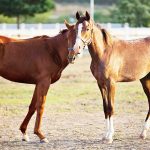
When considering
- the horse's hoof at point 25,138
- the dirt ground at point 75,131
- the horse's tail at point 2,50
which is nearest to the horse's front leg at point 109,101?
the dirt ground at point 75,131

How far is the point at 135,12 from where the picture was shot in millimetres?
54750

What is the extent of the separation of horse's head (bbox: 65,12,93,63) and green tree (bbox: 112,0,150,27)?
43.8 m

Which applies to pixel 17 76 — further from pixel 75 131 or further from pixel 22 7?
pixel 22 7

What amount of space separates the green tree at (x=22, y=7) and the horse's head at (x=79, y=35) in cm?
3907

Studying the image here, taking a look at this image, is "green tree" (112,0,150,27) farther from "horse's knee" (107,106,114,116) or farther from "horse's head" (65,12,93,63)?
"horse's head" (65,12,93,63)

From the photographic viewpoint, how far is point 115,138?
421 inches

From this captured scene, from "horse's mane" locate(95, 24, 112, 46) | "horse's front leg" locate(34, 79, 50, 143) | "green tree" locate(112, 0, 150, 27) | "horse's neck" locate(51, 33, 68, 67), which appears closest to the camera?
"horse's front leg" locate(34, 79, 50, 143)

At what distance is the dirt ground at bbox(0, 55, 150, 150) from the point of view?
10078 mm

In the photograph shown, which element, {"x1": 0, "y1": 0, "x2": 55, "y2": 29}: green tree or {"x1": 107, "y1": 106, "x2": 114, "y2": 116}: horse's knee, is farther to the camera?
{"x1": 0, "y1": 0, "x2": 55, "y2": 29}: green tree

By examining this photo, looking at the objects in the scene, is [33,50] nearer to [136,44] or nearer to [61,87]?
[136,44]

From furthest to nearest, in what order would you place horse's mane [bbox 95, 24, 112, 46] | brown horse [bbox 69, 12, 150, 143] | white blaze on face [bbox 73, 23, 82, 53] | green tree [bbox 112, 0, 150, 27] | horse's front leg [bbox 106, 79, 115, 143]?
green tree [bbox 112, 0, 150, 27]
horse's mane [bbox 95, 24, 112, 46]
horse's front leg [bbox 106, 79, 115, 143]
brown horse [bbox 69, 12, 150, 143]
white blaze on face [bbox 73, 23, 82, 53]

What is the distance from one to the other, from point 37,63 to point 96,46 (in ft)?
3.31

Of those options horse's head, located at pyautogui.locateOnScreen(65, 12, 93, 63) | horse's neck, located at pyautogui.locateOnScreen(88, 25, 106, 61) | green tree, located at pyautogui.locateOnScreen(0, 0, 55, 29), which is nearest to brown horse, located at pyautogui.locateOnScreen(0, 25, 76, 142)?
horse's head, located at pyautogui.locateOnScreen(65, 12, 93, 63)

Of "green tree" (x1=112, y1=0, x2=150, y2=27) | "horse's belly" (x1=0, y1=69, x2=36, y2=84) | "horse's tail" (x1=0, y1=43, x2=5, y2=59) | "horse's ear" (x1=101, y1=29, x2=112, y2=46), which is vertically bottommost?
"green tree" (x1=112, y1=0, x2=150, y2=27)
